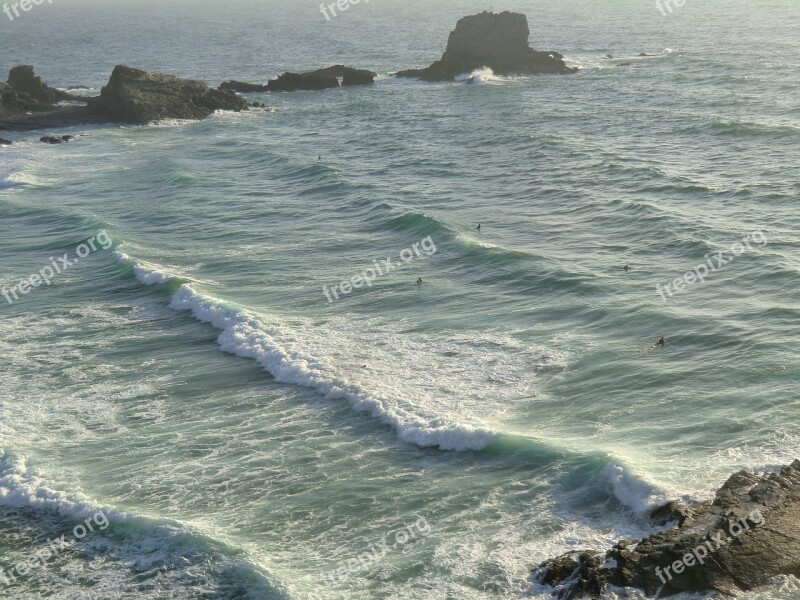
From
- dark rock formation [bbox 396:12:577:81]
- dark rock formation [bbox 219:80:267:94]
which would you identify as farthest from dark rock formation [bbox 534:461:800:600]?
dark rock formation [bbox 396:12:577:81]

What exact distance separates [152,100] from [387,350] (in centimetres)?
4612

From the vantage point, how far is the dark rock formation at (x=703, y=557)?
14422 millimetres

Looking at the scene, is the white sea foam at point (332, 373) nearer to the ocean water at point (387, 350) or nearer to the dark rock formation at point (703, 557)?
the ocean water at point (387, 350)

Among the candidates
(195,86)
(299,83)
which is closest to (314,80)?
(299,83)

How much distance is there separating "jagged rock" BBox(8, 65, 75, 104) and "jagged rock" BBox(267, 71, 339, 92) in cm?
1744

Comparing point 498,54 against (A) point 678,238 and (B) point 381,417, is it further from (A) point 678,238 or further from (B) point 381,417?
(B) point 381,417

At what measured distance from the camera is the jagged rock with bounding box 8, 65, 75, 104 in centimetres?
6800

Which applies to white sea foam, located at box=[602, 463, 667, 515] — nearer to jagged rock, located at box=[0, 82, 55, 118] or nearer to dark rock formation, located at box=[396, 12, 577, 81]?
jagged rock, located at box=[0, 82, 55, 118]

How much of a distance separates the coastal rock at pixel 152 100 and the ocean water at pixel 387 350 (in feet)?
27.8

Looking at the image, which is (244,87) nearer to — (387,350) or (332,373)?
(387,350)

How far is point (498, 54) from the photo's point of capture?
7838cm

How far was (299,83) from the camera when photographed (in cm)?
7719

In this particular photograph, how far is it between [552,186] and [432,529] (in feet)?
87.5

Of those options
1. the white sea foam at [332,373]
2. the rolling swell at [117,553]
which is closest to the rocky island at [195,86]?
the white sea foam at [332,373]
